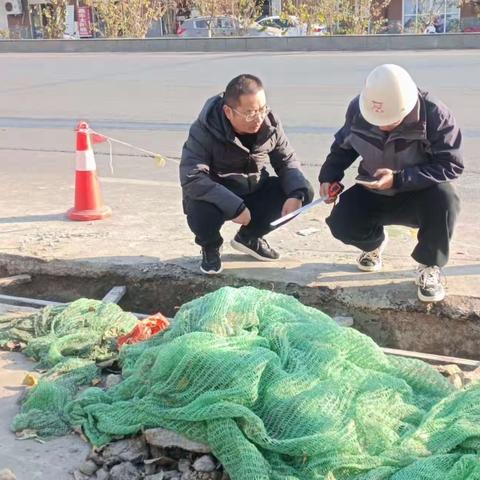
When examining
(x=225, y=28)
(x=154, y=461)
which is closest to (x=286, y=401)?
(x=154, y=461)

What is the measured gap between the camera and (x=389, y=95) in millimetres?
3770

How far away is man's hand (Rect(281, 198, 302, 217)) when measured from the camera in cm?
447

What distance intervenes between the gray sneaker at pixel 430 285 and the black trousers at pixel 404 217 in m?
0.05

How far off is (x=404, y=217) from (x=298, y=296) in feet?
2.64

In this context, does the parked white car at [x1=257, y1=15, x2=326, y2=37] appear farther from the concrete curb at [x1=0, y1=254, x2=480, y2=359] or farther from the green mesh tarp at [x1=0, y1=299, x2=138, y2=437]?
the green mesh tarp at [x1=0, y1=299, x2=138, y2=437]

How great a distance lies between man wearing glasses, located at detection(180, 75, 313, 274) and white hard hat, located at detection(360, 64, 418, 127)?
2.13ft

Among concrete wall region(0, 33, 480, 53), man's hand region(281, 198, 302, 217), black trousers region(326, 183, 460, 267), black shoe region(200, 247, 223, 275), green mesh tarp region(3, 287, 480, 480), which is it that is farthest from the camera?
concrete wall region(0, 33, 480, 53)

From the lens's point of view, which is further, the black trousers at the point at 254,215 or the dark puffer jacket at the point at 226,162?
the black trousers at the point at 254,215

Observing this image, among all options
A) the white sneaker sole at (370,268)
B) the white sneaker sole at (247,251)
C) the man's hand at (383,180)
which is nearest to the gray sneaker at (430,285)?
the white sneaker sole at (370,268)

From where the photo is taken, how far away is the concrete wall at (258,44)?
2192 cm

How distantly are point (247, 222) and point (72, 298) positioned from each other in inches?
54.3

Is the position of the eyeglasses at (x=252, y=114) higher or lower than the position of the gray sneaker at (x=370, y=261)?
higher

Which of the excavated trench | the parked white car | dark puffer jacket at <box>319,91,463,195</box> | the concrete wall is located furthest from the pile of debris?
the parked white car

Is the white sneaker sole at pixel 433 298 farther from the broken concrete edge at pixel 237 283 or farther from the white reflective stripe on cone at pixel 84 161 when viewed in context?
the white reflective stripe on cone at pixel 84 161
